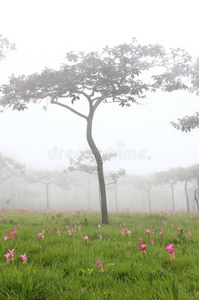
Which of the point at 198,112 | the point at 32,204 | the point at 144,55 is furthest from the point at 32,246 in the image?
the point at 32,204

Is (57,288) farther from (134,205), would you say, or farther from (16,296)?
(134,205)

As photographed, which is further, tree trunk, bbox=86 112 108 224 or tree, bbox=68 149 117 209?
tree, bbox=68 149 117 209

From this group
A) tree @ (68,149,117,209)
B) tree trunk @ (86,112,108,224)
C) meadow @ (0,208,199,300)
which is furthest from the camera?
tree @ (68,149,117,209)

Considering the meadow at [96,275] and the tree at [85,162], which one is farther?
the tree at [85,162]

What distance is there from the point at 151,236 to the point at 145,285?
3.36 m

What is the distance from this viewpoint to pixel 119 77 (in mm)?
9117

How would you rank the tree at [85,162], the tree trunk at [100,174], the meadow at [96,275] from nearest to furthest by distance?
1. the meadow at [96,275]
2. the tree trunk at [100,174]
3. the tree at [85,162]

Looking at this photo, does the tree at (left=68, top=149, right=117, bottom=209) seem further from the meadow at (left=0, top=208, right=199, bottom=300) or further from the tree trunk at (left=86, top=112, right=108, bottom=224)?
the meadow at (left=0, top=208, right=199, bottom=300)

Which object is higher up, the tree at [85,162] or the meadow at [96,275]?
the tree at [85,162]

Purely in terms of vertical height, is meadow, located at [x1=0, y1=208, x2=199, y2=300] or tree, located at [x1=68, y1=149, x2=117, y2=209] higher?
tree, located at [x1=68, y1=149, x2=117, y2=209]

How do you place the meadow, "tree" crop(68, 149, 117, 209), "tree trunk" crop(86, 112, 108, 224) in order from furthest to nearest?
"tree" crop(68, 149, 117, 209) → "tree trunk" crop(86, 112, 108, 224) → the meadow

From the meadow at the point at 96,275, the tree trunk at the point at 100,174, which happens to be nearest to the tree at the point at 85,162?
the tree trunk at the point at 100,174

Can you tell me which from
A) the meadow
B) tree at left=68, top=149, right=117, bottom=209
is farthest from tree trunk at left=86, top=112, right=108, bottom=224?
tree at left=68, top=149, right=117, bottom=209

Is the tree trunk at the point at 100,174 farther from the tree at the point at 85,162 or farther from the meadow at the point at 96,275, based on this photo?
the tree at the point at 85,162
